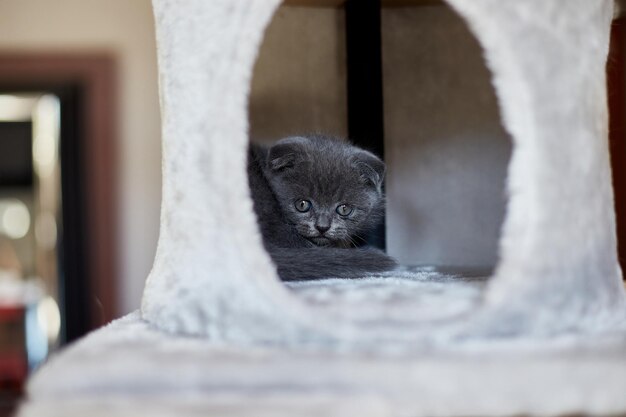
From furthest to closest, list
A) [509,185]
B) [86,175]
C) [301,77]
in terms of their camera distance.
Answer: [86,175], [301,77], [509,185]

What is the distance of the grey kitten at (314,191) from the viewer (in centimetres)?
151

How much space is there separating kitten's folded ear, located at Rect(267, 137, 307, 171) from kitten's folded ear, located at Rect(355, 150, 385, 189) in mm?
161

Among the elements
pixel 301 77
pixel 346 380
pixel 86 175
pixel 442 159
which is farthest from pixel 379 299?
pixel 86 175

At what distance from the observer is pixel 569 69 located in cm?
83

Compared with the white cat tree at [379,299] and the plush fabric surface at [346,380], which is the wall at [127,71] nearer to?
the white cat tree at [379,299]

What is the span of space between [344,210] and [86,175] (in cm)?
161

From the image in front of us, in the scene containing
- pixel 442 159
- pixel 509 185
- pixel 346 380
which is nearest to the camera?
pixel 346 380

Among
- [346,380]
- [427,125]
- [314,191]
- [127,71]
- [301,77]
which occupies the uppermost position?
[127,71]

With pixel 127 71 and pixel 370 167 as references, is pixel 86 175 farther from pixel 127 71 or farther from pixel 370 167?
pixel 370 167

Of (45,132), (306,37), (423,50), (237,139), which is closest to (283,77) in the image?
(306,37)

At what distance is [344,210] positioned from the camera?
1.67 meters

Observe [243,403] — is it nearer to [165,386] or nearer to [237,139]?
[165,386]

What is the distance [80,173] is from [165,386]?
2339mm

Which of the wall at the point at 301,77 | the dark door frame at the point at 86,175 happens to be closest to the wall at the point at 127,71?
the dark door frame at the point at 86,175
